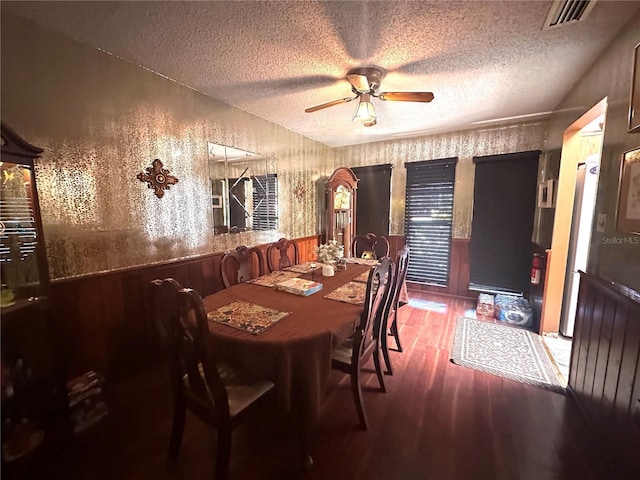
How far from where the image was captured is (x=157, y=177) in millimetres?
2180

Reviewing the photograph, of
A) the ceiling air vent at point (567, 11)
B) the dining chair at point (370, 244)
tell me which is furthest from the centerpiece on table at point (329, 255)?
the ceiling air vent at point (567, 11)

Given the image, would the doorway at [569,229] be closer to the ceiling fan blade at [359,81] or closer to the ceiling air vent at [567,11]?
the ceiling air vent at [567,11]

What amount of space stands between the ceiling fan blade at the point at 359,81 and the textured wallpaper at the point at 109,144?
4.71 ft

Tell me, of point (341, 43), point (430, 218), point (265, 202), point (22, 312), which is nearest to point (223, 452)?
point (22, 312)

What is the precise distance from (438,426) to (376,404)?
0.40 m

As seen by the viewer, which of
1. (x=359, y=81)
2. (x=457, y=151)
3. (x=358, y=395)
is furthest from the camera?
(x=457, y=151)

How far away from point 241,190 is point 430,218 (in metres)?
2.81

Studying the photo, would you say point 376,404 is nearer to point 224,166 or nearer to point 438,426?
point 438,426

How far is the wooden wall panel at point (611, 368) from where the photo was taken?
4.18ft

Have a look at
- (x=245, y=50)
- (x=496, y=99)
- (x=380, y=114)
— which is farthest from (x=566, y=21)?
(x=245, y=50)

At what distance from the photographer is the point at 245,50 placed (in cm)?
184

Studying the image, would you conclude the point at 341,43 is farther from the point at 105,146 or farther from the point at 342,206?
the point at 342,206

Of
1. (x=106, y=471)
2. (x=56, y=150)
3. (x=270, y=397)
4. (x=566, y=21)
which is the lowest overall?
(x=106, y=471)

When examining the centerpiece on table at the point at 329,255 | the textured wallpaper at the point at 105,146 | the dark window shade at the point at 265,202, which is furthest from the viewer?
the dark window shade at the point at 265,202
